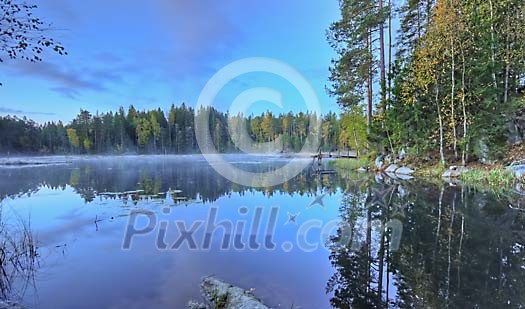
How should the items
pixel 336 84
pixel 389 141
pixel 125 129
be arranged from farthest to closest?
pixel 125 129 < pixel 336 84 < pixel 389 141

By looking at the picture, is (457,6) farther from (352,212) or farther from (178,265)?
(178,265)

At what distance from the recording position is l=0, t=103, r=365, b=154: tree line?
222 feet

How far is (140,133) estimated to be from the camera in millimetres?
70812

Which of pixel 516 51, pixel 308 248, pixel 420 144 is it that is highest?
pixel 516 51

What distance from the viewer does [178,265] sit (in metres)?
5.04

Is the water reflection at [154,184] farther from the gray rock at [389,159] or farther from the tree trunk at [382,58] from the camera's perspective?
the tree trunk at [382,58]

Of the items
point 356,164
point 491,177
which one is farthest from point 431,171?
point 356,164

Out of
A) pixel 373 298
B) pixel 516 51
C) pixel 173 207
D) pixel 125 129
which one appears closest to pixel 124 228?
pixel 173 207

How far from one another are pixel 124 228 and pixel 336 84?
20.1m

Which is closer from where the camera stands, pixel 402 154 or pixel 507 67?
pixel 507 67

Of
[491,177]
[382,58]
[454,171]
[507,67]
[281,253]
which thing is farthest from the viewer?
[382,58]

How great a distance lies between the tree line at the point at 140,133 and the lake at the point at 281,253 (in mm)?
57495

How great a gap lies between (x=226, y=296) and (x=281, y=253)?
80.0 inches

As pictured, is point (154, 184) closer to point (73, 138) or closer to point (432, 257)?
point (432, 257)
